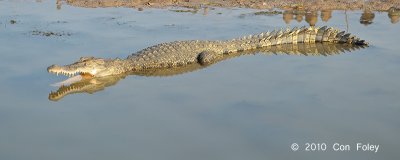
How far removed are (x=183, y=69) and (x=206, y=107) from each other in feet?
7.93

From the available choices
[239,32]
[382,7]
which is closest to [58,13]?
[239,32]

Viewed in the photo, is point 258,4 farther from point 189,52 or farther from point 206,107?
point 206,107

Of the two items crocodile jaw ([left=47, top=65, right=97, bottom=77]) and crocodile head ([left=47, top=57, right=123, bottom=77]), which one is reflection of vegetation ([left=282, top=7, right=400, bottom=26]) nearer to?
crocodile head ([left=47, top=57, right=123, bottom=77])

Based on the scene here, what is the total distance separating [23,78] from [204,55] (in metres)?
3.34

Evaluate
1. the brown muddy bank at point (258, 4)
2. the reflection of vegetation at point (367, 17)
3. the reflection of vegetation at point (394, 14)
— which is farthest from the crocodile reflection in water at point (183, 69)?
the brown muddy bank at point (258, 4)

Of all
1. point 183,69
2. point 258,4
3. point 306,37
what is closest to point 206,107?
point 183,69

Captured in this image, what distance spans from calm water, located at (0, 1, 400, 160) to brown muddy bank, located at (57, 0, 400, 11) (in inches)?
172

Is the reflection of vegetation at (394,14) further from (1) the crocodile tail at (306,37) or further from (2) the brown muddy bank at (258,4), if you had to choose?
(1) the crocodile tail at (306,37)

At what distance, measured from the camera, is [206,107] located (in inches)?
286

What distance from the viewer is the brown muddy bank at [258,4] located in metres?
15.9

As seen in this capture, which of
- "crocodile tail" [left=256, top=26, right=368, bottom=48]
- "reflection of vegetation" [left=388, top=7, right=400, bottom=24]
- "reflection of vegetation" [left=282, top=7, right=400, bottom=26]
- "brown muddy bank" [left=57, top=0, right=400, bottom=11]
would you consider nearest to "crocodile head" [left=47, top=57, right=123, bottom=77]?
"crocodile tail" [left=256, top=26, right=368, bottom=48]

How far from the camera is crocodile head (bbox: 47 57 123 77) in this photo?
856 cm

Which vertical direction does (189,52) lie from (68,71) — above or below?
above

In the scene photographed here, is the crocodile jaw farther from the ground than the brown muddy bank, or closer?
closer
